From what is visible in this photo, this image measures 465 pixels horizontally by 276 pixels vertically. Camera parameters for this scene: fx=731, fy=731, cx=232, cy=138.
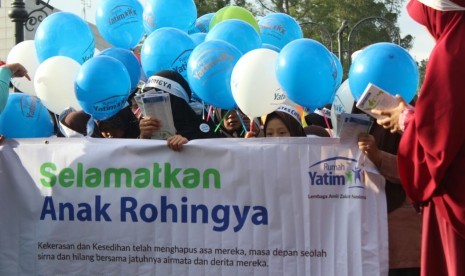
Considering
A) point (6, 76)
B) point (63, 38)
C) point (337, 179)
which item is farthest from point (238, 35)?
point (337, 179)

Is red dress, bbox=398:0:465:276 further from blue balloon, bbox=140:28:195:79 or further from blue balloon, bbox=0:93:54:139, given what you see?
blue balloon, bbox=0:93:54:139

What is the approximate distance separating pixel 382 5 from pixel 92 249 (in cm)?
2601

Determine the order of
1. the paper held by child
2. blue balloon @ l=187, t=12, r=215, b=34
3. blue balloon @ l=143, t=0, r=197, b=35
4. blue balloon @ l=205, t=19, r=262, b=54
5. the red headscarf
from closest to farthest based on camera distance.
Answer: the red headscarf, the paper held by child, blue balloon @ l=205, t=19, r=262, b=54, blue balloon @ l=143, t=0, r=197, b=35, blue balloon @ l=187, t=12, r=215, b=34

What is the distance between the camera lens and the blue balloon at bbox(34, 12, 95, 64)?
5617mm

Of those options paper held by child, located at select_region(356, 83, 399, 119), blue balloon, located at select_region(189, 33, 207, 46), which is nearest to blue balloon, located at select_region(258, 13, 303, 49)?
blue balloon, located at select_region(189, 33, 207, 46)

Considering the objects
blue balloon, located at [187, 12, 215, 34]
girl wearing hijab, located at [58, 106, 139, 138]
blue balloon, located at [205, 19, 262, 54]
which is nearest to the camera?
girl wearing hijab, located at [58, 106, 139, 138]

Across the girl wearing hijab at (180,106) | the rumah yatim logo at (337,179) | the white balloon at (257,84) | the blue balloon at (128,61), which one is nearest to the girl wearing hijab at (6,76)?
the girl wearing hijab at (180,106)

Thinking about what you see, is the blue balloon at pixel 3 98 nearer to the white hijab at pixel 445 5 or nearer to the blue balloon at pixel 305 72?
the blue balloon at pixel 305 72

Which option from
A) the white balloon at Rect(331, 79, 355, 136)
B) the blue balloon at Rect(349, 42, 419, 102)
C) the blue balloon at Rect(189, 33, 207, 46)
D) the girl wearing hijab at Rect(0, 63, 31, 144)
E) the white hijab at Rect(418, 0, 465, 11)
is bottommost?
the white balloon at Rect(331, 79, 355, 136)

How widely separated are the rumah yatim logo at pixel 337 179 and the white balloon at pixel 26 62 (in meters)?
2.88

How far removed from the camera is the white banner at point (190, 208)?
12.8 feet

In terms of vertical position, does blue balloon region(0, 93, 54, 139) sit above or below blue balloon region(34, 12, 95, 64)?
below

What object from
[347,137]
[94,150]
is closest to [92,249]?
[94,150]

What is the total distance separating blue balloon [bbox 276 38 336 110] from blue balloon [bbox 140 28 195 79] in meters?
1.09
